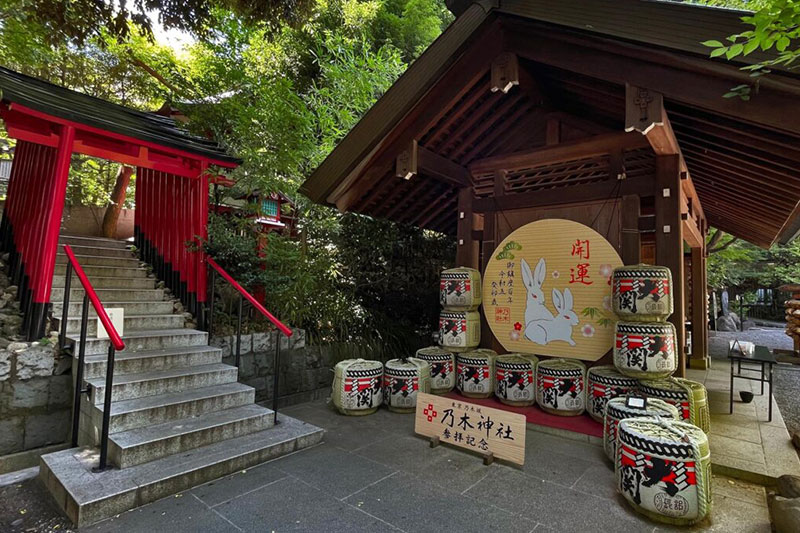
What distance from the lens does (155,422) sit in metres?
3.28

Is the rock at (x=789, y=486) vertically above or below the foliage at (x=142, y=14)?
below

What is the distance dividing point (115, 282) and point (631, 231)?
6.50m

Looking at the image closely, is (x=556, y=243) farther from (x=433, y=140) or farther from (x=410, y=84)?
(x=410, y=84)

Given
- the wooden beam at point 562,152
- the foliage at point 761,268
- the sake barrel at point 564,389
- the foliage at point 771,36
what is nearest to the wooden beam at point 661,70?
the foliage at point 771,36

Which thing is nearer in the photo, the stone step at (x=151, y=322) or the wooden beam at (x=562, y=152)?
the wooden beam at (x=562, y=152)

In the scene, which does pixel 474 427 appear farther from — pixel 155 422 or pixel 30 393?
pixel 30 393

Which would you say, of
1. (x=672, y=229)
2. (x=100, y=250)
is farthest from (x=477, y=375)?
(x=100, y=250)

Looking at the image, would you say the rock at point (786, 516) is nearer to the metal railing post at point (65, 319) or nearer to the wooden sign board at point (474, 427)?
the wooden sign board at point (474, 427)

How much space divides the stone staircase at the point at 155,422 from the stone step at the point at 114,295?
15 mm

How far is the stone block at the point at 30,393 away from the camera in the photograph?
3330mm

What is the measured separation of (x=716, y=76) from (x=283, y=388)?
5.36m

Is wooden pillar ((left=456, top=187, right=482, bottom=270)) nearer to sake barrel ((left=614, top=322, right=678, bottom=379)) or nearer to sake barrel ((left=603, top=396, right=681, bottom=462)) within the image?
sake barrel ((left=614, top=322, right=678, bottom=379))

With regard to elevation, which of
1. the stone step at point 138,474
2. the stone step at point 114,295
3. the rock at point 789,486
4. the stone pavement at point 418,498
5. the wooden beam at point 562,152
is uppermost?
the wooden beam at point 562,152

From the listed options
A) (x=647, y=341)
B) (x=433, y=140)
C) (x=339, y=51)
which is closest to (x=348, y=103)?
(x=339, y=51)
